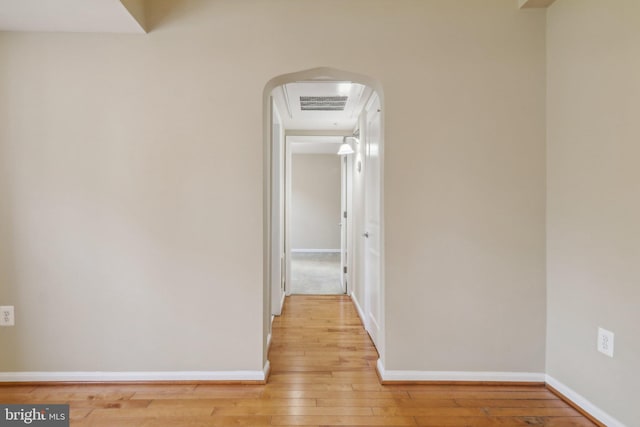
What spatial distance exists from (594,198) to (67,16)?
3.25m

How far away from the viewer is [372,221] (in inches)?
117

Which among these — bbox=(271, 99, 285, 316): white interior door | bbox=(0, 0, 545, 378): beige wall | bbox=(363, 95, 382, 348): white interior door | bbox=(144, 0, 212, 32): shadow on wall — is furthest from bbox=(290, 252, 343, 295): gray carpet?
bbox=(144, 0, 212, 32): shadow on wall

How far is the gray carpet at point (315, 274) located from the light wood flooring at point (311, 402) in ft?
7.75

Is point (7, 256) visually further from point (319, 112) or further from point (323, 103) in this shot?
point (319, 112)

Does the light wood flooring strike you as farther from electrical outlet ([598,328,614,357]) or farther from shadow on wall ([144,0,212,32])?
shadow on wall ([144,0,212,32])

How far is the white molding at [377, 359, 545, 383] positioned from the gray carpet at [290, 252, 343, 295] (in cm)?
244

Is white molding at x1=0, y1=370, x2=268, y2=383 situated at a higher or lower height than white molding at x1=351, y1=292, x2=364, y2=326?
higher

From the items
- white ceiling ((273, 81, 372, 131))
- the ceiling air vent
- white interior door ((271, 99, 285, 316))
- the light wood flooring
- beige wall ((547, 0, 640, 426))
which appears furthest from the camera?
white interior door ((271, 99, 285, 316))

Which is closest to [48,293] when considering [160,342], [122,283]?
[122,283]

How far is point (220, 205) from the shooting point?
2.17 metres

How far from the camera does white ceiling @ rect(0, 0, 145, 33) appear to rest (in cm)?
185

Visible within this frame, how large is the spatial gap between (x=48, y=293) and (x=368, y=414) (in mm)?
2188

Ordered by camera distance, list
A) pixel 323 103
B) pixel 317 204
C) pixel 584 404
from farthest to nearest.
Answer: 1. pixel 317 204
2. pixel 323 103
3. pixel 584 404

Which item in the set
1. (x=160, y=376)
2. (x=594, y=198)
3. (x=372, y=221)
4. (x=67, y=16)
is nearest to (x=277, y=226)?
(x=372, y=221)
